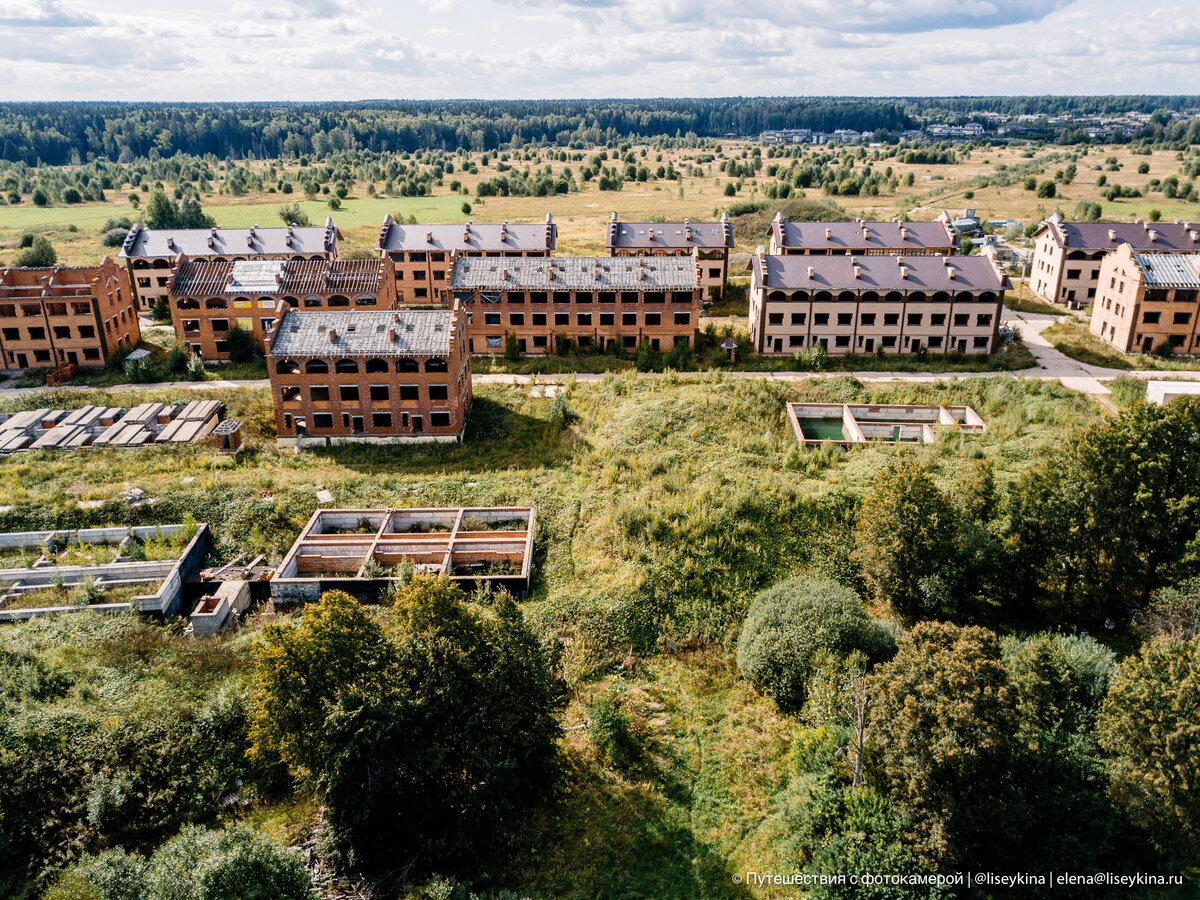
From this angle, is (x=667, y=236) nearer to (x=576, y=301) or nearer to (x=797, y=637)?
(x=576, y=301)

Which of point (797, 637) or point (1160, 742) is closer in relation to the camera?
point (1160, 742)

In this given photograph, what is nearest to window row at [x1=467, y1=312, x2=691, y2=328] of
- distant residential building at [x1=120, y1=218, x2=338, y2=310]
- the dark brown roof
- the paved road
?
the paved road

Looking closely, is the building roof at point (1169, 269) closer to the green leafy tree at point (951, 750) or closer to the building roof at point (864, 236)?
the building roof at point (864, 236)

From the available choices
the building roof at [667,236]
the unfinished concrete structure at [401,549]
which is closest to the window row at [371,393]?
the unfinished concrete structure at [401,549]

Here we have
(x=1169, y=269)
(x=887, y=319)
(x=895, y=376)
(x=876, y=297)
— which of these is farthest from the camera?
(x=887, y=319)

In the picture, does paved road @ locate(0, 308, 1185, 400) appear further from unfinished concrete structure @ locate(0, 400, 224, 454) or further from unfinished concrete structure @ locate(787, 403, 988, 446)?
unfinished concrete structure @ locate(0, 400, 224, 454)

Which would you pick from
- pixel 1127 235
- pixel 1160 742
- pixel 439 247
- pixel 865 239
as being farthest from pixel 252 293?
pixel 1127 235

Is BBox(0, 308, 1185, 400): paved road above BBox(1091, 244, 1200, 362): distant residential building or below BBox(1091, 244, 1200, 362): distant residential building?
below

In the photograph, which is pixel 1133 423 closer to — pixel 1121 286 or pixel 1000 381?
pixel 1000 381
